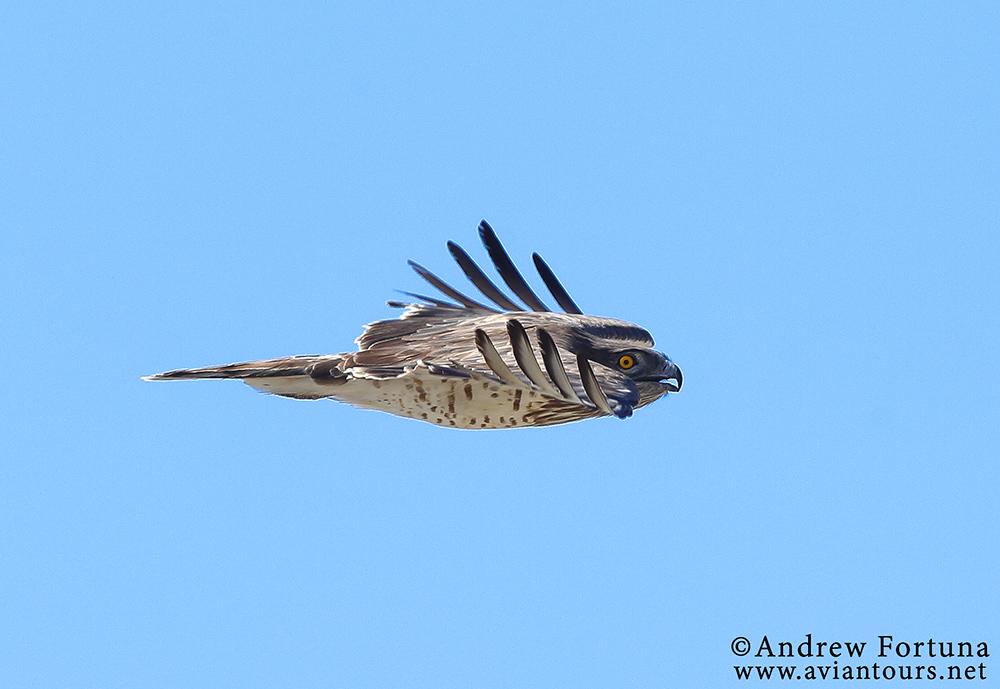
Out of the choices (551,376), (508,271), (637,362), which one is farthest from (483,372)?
(508,271)

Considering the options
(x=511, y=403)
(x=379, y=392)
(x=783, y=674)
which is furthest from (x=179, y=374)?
(x=783, y=674)

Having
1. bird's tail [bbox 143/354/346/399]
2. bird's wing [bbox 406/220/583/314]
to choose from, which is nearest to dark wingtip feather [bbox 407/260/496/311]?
bird's wing [bbox 406/220/583/314]

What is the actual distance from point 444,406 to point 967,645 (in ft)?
15.3

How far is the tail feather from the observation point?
12.2 m

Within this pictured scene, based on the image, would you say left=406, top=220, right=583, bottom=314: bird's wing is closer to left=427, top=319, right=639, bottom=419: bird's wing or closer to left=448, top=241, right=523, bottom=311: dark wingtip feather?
left=448, top=241, right=523, bottom=311: dark wingtip feather

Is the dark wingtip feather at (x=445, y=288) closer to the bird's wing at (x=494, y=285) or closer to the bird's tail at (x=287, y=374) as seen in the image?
the bird's wing at (x=494, y=285)

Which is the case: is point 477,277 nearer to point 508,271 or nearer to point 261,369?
point 508,271

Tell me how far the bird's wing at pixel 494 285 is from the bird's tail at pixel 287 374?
2.13 meters

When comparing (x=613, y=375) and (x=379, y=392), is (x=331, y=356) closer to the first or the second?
(x=379, y=392)

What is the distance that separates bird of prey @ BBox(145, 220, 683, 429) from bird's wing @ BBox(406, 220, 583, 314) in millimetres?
762

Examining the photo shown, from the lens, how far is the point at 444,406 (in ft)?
38.7

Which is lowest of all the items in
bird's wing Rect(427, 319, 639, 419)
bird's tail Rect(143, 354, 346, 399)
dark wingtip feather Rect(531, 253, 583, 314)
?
bird's wing Rect(427, 319, 639, 419)

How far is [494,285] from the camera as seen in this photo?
571 inches

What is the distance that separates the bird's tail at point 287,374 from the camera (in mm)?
12117
